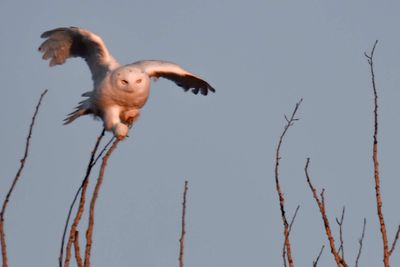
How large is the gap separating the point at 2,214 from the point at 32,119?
523 millimetres

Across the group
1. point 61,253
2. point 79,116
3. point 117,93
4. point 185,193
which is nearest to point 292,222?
point 185,193

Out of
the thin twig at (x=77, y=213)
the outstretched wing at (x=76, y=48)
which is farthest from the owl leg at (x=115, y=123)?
the thin twig at (x=77, y=213)

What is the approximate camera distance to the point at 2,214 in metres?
3.69

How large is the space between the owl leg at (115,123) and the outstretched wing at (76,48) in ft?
2.29

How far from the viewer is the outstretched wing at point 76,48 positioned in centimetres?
803

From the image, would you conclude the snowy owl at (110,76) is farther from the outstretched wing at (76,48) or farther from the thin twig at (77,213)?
the thin twig at (77,213)

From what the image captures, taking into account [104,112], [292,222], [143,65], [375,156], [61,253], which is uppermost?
[143,65]

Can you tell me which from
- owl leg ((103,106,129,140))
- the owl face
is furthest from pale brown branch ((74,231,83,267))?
the owl face

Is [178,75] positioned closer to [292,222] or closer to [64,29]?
[64,29]

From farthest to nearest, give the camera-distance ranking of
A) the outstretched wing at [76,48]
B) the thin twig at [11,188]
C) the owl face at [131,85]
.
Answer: the outstretched wing at [76,48]
the owl face at [131,85]
the thin twig at [11,188]

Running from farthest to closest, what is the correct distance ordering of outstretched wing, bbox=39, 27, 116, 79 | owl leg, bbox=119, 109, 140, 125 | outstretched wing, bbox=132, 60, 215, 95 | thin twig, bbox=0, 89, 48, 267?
outstretched wing, bbox=39, 27, 116, 79 < outstretched wing, bbox=132, 60, 215, 95 < owl leg, bbox=119, 109, 140, 125 < thin twig, bbox=0, 89, 48, 267

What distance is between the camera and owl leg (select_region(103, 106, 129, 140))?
6.61 meters

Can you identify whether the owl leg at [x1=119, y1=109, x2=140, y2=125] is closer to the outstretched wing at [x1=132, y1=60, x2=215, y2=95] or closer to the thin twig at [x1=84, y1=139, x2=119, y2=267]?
the outstretched wing at [x1=132, y1=60, x2=215, y2=95]

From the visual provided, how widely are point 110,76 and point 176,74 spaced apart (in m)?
1.06
